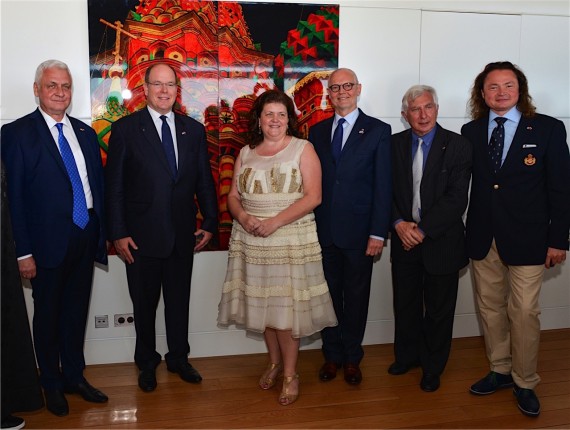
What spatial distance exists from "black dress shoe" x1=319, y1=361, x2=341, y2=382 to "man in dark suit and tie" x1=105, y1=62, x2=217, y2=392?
838 millimetres

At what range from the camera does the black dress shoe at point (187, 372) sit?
12.6 feet

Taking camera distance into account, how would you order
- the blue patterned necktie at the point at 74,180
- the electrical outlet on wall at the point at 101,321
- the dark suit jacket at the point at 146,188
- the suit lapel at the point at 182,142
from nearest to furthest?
1. the blue patterned necktie at the point at 74,180
2. the dark suit jacket at the point at 146,188
3. the suit lapel at the point at 182,142
4. the electrical outlet on wall at the point at 101,321

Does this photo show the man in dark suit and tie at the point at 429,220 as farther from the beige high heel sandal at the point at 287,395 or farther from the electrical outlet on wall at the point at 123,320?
the electrical outlet on wall at the point at 123,320

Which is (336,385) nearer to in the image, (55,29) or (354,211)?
(354,211)

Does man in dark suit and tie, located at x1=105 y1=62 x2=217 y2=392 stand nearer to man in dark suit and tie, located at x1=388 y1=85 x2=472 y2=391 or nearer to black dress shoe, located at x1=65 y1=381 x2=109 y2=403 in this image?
black dress shoe, located at x1=65 y1=381 x2=109 y2=403

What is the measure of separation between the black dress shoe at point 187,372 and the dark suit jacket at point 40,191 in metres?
1.13

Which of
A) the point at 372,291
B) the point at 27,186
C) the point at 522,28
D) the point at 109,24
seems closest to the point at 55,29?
the point at 109,24

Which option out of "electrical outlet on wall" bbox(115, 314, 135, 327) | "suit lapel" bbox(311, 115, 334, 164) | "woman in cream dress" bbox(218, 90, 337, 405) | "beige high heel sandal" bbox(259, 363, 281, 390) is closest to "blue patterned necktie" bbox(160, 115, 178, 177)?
"woman in cream dress" bbox(218, 90, 337, 405)

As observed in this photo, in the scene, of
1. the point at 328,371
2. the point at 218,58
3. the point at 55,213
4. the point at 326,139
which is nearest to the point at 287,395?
the point at 328,371

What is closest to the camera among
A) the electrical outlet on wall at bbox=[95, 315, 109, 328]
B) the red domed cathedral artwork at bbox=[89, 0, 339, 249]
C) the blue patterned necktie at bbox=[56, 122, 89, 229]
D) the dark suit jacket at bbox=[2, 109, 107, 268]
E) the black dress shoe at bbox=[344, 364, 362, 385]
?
the dark suit jacket at bbox=[2, 109, 107, 268]

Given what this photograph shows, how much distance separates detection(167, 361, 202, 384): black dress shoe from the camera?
12.6 feet

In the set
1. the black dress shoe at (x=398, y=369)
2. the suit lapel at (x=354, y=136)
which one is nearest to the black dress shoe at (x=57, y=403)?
the black dress shoe at (x=398, y=369)

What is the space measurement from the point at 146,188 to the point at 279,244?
89 cm

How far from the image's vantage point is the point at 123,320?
4191 millimetres
